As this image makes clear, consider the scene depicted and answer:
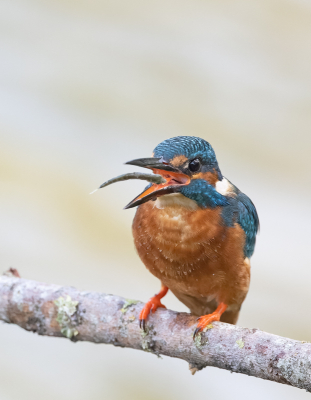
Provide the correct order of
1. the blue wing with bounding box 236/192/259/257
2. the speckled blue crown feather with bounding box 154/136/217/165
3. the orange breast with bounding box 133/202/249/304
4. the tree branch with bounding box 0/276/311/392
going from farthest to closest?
the blue wing with bounding box 236/192/259/257
the orange breast with bounding box 133/202/249/304
the speckled blue crown feather with bounding box 154/136/217/165
the tree branch with bounding box 0/276/311/392

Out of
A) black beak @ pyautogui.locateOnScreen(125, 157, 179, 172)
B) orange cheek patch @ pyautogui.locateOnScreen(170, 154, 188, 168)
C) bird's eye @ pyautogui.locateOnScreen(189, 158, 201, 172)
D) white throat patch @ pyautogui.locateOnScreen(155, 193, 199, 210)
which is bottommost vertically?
white throat patch @ pyautogui.locateOnScreen(155, 193, 199, 210)

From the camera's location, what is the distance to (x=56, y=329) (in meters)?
1.61

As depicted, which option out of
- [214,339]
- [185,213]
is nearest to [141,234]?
[185,213]

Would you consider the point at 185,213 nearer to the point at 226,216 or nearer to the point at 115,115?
the point at 226,216

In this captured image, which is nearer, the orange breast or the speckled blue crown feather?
the speckled blue crown feather

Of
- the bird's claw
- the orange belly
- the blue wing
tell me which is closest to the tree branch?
the bird's claw

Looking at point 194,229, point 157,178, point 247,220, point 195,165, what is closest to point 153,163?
point 157,178

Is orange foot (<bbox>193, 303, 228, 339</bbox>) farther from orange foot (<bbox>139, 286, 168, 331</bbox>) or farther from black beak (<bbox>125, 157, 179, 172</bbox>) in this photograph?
black beak (<bbox>125, 157, 179, 172</bbox>)

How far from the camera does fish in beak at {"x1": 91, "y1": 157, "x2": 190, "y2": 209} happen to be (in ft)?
4.11

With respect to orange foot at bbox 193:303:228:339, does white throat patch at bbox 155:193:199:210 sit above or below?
above

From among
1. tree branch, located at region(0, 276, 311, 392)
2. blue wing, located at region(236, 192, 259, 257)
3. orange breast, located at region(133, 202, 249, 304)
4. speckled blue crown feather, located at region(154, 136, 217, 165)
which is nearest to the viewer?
tree branch, located at region(0, 276, 311, 392)

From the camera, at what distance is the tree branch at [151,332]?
117cm

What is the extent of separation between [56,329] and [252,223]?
77 centimetres

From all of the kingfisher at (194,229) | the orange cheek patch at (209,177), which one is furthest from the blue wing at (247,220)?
the orange cheek patch at (209,177)
